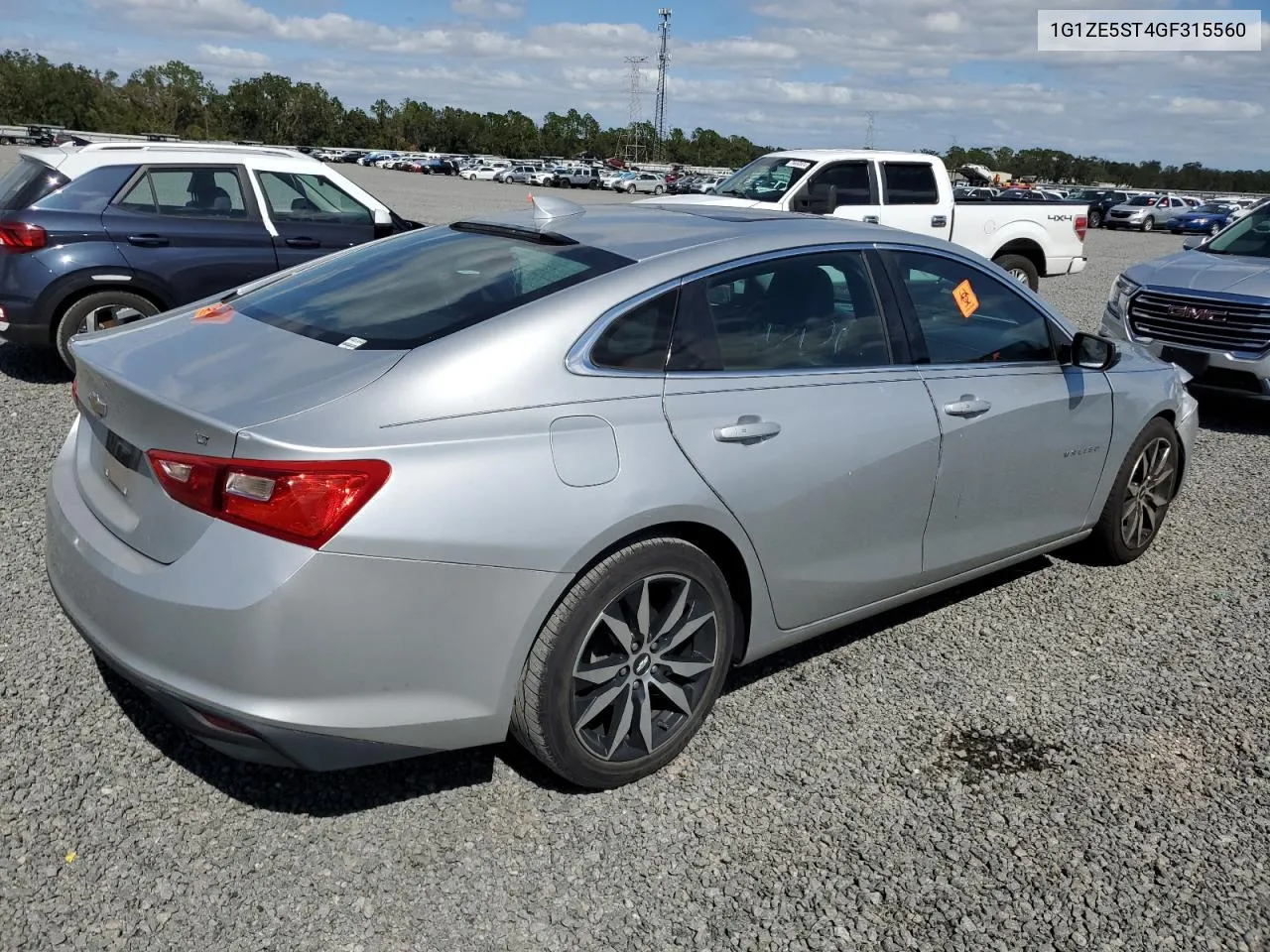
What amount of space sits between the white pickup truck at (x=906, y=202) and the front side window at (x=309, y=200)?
4039 mm

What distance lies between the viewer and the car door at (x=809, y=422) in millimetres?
3158

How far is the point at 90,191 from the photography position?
24.2 feet

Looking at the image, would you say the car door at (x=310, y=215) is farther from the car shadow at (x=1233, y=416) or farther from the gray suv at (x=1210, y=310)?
the car shadow at (x=1233, y=416)

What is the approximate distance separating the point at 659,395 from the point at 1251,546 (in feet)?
13.0

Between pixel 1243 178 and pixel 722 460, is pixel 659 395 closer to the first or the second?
pixel 722 460

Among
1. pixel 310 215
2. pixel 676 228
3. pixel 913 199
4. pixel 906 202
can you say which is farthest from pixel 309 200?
pixel 913 199

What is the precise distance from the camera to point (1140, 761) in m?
3.46

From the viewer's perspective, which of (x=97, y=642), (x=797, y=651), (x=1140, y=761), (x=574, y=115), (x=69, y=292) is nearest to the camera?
(x=97, y=642)

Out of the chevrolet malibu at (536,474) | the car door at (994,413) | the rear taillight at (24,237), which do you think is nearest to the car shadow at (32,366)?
the rear taillight at (24,237)

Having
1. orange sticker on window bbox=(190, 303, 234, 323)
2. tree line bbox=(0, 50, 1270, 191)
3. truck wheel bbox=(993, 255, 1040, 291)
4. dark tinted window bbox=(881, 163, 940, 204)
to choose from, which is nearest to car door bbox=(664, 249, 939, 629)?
orange sticker on window bbox=(190, 303, 234, 323)

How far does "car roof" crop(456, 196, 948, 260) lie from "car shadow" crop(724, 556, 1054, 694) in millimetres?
1445

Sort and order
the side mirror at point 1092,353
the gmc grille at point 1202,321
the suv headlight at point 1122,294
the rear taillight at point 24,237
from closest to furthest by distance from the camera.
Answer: the side mirror at point 1092,353
the rear taillight at point 24,237
the gmc grille at point 1202,321
the suv headlight at point 1122,294

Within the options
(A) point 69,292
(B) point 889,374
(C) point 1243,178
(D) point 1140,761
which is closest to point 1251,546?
(D) point 1140,761

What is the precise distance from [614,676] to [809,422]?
0.99 meters
